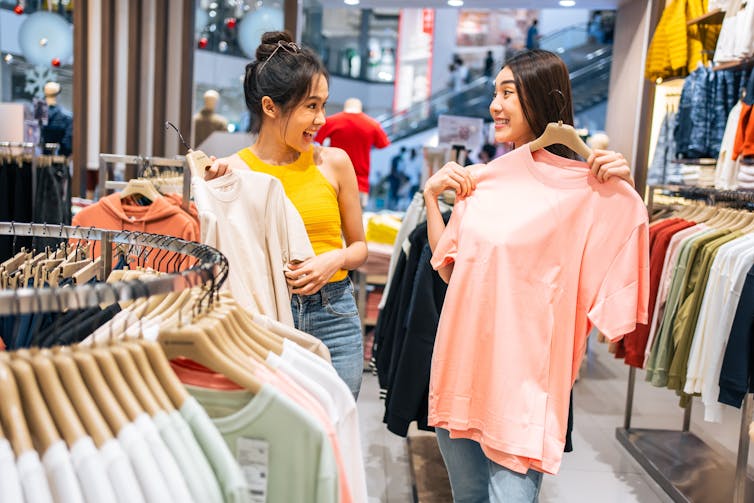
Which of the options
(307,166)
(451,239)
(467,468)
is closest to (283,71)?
(307,166)

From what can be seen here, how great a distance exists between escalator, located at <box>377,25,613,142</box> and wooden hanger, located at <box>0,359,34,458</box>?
37.1 ft

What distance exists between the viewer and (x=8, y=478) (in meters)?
0.77

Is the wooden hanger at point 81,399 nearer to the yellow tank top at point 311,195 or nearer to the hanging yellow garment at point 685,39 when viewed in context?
the yellow tank top at point 311,195

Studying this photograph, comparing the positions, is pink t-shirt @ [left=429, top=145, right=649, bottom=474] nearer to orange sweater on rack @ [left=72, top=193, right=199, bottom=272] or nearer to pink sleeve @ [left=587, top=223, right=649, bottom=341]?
pink sleeve @ [left=587, top=223, right=649, bottom=341]

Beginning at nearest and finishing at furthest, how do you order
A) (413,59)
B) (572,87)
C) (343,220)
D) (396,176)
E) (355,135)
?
(343,220), (355,135), (572,87), (396,176), (413,59)

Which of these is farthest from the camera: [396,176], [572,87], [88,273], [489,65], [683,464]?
[396,176]

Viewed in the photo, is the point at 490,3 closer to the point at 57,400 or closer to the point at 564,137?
the point at 564,137

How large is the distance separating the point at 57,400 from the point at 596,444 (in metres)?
3.54

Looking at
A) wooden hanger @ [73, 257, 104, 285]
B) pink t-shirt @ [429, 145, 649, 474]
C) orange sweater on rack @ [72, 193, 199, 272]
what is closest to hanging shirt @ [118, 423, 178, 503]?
wooden hanger @ [73, 257, 104, 285]

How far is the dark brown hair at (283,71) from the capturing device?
197 centimetres

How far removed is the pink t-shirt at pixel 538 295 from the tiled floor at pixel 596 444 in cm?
149

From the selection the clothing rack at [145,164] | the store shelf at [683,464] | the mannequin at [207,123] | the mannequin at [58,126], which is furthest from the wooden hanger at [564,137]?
the mannequin at [207,123]

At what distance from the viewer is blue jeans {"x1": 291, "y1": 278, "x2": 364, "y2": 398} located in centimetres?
200

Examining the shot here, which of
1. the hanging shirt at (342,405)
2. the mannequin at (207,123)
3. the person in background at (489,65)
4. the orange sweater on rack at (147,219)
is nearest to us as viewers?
the hanging shirt at (342,405)
